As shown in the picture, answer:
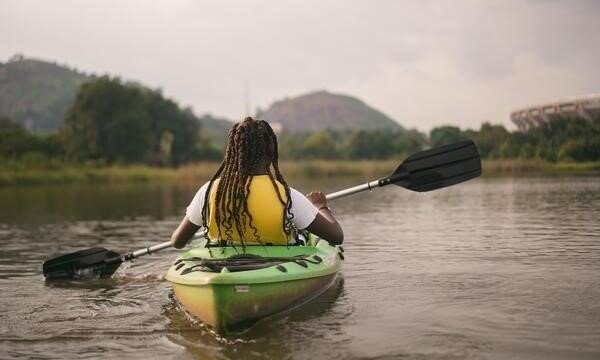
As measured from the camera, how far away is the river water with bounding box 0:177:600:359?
432 cm

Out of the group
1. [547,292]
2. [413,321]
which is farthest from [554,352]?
[547,292]

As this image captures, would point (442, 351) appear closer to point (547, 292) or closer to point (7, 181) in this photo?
point (547, 292)

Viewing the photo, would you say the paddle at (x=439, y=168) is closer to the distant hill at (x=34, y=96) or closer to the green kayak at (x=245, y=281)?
the green kayak at (x=245, y=281)

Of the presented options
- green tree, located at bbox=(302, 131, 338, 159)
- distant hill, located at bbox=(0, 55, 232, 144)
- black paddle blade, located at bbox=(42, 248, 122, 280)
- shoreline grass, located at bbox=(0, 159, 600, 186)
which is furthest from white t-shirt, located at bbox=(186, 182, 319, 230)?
distant hill, located at bbox=(0, 55, 232, 144)

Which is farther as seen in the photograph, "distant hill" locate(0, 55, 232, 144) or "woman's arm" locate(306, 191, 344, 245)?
"distant hill" locate(0, 55, 232, 144)

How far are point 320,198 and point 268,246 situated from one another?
981 millimetres

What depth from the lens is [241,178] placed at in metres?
5.02

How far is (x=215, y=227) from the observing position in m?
5.23

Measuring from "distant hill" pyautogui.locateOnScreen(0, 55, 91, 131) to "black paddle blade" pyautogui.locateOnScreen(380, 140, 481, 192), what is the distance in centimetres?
14787

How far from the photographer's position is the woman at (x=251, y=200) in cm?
501

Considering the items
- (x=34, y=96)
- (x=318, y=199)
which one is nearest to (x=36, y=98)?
(x=34, y=96)

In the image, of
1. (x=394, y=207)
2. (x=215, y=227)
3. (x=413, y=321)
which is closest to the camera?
(x=413, y=321)

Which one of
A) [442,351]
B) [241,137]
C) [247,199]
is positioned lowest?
[442,351]

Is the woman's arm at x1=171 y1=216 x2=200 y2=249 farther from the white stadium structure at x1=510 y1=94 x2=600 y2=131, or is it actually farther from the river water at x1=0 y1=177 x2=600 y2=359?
the white stadium structure at x1=510 y1=94 x2=600 y2=131
